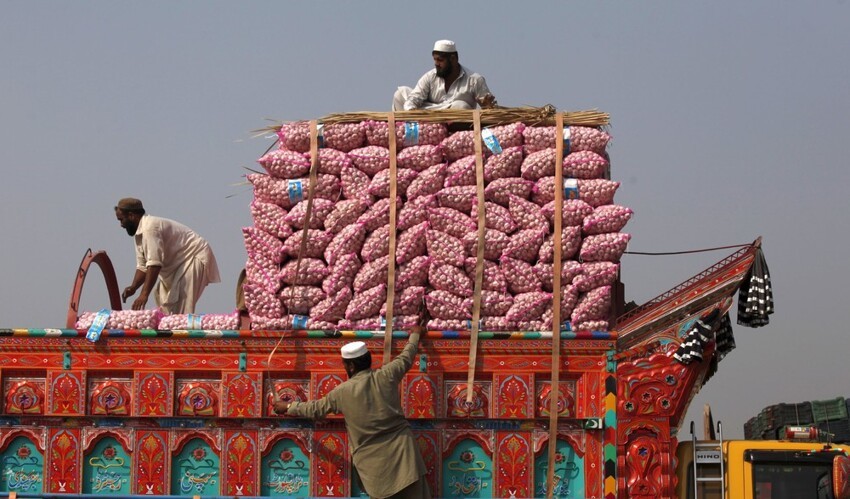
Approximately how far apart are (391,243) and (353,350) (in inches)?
30.4

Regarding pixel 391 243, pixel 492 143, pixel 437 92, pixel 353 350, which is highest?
pixel 437 92

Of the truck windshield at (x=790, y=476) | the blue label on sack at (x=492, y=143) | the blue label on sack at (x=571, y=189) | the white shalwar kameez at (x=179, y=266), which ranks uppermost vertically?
the blue label on sack at (x=492, y=143)

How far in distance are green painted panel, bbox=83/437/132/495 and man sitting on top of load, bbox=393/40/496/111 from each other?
304cm

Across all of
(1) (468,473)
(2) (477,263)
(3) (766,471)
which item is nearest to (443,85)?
(2) (477,263)

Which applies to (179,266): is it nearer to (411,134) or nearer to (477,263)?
(411,134)

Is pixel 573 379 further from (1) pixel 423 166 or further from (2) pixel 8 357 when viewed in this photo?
(2) pixel 8 357

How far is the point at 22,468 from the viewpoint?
771cm

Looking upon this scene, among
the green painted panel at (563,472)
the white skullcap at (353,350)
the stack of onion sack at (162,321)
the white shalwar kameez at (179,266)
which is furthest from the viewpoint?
the white shalwar kameez at (179,266)

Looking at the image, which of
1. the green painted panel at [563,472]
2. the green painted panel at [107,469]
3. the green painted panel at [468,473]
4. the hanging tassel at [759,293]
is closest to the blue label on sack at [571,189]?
the hanging tassel at [759,293]

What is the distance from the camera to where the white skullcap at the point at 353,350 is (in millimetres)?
7262

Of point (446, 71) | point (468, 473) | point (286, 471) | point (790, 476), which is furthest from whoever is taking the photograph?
point (446, 71)

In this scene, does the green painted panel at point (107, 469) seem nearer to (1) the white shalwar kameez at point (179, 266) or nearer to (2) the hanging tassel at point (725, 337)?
(1) the white shalwar kameez at point (179, 266)

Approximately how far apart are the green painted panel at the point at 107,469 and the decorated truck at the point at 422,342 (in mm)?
12

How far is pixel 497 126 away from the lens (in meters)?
7.89
